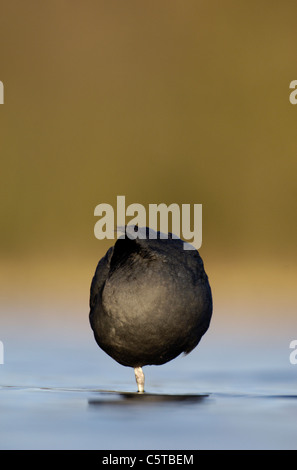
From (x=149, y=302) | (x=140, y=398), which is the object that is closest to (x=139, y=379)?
(x=140, y=398)

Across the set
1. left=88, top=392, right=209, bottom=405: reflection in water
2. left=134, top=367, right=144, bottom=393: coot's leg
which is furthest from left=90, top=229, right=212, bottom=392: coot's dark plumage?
left=88, top=392, right=209, bottom=405: reflection in water

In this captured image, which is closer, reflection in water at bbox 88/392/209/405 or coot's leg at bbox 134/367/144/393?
reflection in water at bbox 88/392/209/405

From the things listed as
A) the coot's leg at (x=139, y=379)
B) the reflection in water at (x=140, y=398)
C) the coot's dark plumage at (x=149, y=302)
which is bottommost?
the reflection in water at (x=140, y=398)

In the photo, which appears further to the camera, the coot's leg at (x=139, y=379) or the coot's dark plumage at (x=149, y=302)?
Answer: the coot's leg at (x=139, y=379)

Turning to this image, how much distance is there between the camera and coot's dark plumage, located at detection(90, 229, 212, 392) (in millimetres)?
5668

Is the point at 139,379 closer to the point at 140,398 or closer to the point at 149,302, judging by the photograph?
the point at 140,398

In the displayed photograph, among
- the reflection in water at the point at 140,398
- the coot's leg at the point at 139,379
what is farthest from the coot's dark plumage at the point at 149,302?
the reflection in water at the point at 140,398

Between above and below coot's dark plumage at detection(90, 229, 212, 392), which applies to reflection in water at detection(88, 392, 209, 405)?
below

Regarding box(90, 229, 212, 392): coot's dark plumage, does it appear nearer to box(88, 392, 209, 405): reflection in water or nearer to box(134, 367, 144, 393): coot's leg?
box(134, 367, 144, 393): coot's leg

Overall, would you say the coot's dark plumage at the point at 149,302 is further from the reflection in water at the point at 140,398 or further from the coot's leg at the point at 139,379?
the reflection in water at the point at 140,398

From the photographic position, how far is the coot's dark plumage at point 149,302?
5668 millimetres

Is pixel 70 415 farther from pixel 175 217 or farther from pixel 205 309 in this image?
pixel 175 217

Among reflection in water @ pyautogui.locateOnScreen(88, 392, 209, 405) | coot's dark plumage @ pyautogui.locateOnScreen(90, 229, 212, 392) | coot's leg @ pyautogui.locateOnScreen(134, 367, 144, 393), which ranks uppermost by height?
coot's dark plumage @ pyautogui.locateOnScreen(90, 229, 212, 392)

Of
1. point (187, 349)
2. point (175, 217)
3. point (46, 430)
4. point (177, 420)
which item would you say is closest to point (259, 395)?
point (187, 349)
